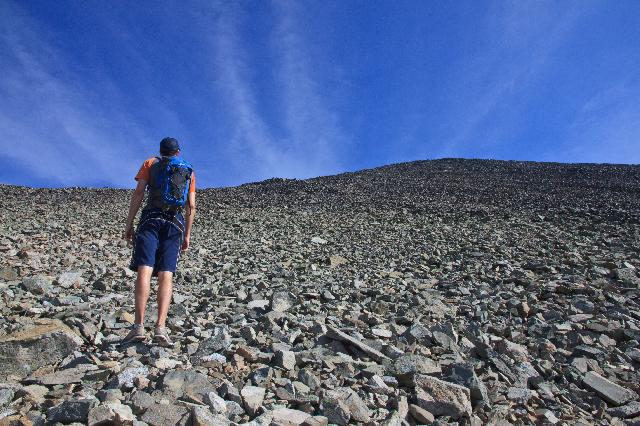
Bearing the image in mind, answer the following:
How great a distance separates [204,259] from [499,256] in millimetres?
6507

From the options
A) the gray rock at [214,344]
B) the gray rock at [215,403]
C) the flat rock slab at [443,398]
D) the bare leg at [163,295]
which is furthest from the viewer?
the bare leg at [163,295]

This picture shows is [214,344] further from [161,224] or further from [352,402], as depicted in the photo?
[352,402]

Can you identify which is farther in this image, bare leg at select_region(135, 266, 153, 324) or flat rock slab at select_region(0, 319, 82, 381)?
bare leg at select_region(135, 266, 153, 324)

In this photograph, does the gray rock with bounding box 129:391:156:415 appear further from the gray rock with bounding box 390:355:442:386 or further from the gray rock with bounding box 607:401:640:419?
the gray rock with bounding box 607:401:640:419

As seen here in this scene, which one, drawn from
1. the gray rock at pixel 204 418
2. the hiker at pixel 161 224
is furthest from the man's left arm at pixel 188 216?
the gray rock at pixel 204 418

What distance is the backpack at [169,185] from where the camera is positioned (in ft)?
14.0

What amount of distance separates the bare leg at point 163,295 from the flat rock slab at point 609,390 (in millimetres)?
3990

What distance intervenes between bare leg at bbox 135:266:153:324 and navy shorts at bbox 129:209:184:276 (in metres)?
0.08

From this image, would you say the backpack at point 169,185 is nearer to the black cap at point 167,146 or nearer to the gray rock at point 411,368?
the black cap at point 167,146

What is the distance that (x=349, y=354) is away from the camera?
4020 millimetres

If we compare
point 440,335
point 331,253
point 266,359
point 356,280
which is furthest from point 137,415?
point 331,253

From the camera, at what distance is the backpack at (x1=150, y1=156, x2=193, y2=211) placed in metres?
4.26

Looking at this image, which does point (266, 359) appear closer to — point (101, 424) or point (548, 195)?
point (101, 424)

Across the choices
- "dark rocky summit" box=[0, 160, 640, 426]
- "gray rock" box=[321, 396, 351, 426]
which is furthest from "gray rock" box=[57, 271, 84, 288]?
"gray rock" box=[321, 396, 351, 426]
